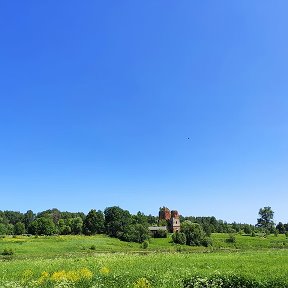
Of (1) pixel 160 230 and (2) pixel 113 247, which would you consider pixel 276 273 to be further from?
(1) pixel 160 230

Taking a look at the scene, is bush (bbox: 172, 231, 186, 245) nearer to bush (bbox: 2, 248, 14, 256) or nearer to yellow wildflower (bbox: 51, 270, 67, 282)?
bush (bbox: 2, 248, 14, 256)

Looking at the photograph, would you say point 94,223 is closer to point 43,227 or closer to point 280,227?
point 43,227

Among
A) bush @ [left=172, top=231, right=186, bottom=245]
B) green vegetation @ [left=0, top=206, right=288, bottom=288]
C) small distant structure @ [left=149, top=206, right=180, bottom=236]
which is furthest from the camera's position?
small distant structure @ [left=149, top=206, right=180, bottom=236]

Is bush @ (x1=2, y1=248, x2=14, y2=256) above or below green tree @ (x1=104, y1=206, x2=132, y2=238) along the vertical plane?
below

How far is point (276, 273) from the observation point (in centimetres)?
2817

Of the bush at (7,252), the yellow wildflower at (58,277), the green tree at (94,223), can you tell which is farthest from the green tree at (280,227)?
the yellow wildflower at (58,277)

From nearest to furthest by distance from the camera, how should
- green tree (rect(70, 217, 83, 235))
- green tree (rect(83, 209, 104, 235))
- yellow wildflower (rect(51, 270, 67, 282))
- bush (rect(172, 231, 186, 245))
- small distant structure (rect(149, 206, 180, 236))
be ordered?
yellow wildflower (rect(51, 270, 67, 282)), bush (rect(172, 231, 186, 245)), green tree (rect(83, 209, 104, 235)), green tree (rect(70, 217, 83, 235)), small distant structure (rect(149, 206, 180, 236))

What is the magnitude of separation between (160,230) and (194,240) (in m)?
25.2

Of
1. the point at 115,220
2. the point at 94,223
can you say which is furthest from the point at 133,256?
the point at 94,223

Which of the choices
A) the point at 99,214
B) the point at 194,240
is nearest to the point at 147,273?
the point at 194,240

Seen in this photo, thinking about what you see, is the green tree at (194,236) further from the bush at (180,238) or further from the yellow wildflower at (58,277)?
the yellow wildflower at (58,277)

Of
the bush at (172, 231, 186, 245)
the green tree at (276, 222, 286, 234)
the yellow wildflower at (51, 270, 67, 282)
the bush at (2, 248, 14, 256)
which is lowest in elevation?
the bush at (2, 248, 14, 256)

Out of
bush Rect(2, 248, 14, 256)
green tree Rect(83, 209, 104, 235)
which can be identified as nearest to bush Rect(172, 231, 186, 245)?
green tree Rect(83, 209, 104, 235)

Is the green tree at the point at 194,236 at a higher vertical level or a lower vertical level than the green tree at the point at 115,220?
lower
